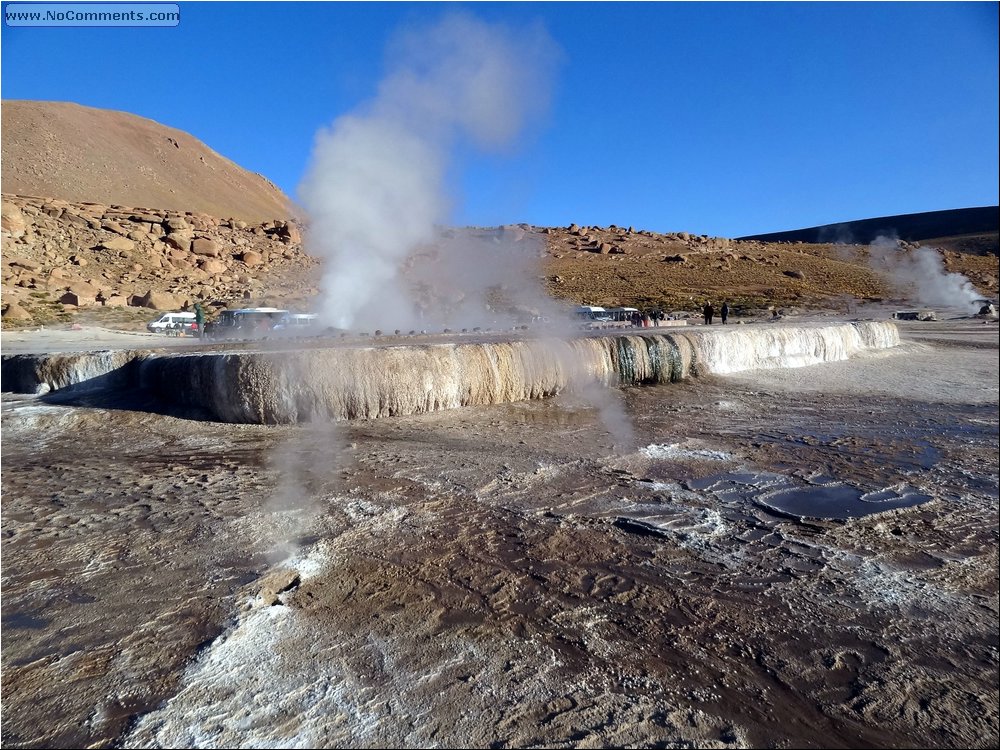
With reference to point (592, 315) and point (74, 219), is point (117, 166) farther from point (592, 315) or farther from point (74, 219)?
point (592, 315)

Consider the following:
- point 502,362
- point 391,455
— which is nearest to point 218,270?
point 502,362

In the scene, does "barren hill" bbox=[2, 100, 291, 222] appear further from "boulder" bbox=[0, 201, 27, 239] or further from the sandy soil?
the sandy soil

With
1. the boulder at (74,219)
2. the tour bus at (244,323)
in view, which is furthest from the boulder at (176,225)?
the tour bus at (244,323)

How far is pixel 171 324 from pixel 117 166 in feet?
145

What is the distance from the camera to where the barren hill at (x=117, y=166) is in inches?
1828

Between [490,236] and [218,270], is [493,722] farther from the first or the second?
[218,270]

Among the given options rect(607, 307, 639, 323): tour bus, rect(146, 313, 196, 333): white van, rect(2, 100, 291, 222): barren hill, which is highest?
rect(2, 100, 291, 222): barren hill

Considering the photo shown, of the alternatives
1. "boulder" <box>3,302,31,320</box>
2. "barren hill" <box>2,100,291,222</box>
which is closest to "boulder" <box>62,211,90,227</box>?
"barren hill" <box>2,100,291,222</box>

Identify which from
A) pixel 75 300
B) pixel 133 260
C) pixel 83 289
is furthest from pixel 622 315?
pixel 133 260

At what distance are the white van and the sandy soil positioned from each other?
45.6ft

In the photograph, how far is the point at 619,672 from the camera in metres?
2.77

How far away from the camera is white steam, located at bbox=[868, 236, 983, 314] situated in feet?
89.1

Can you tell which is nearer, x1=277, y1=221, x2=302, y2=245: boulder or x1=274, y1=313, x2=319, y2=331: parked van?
x1=274, y1=313, x2=319, y2=331: parked van

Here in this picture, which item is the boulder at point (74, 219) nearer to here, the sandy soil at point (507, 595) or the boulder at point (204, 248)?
the boulder at point (204, 248)
